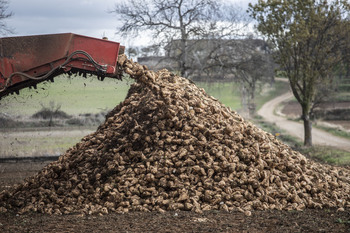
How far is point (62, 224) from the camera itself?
659 centimetres

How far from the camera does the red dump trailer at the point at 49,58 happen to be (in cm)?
696

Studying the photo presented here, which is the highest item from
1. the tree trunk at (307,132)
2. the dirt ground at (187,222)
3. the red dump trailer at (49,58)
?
the red dump trailer at (49,58)

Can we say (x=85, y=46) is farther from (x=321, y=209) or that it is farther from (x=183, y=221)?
(x=321, y=209)

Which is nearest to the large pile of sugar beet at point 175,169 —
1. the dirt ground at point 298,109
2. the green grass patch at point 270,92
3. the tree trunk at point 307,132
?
the tree trunk at point 307,132

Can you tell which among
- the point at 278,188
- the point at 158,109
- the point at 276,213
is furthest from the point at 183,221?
the point at 158,109

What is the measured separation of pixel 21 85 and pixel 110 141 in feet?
7.17

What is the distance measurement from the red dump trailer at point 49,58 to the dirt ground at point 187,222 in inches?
80.7

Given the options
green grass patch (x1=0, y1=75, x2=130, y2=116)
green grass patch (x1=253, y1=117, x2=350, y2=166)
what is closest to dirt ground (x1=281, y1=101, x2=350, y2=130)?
green grass patch (x1=253, y1=117, x2=350, y2=166)

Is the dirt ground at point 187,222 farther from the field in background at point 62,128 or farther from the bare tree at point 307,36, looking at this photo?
the bare tree at point 307,36

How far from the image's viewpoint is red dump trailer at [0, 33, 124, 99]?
6965 millimetres

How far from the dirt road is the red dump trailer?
11.4 meters

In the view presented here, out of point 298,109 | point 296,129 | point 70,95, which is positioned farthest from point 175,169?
point 298,109

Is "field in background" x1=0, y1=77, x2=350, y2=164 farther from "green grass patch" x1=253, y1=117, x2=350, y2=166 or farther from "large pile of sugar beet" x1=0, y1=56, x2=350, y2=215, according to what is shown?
"large pile of sugar beet" x1=0, y1=56, x2=350, y2=215

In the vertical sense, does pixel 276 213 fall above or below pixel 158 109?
below
